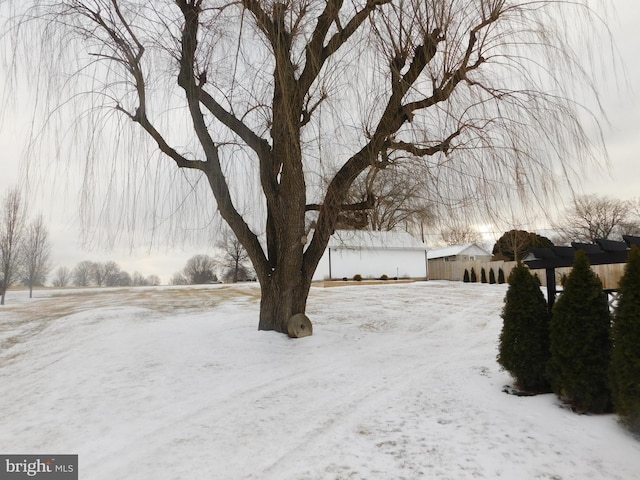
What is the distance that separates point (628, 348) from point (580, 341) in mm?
479

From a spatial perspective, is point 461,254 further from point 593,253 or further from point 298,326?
point 593,253

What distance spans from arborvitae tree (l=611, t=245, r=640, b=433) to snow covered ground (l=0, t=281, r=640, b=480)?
0.70 ft

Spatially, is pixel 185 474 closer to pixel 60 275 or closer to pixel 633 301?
pixel 633 301

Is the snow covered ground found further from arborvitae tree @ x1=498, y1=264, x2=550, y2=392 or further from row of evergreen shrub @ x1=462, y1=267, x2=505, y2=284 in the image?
row of evergreen shrub @ x1=462, y1=267, x2=505, y2=284

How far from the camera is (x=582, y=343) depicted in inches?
127

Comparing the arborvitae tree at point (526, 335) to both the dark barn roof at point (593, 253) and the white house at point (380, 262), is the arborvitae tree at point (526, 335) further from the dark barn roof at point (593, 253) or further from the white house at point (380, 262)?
the white house at point (380, 262)

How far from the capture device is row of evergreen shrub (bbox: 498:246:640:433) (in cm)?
281

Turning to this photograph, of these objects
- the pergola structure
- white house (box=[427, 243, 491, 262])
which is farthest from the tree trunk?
white house (box=[427, 243, 491, 262])

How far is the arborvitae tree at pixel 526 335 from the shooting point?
12.4ft

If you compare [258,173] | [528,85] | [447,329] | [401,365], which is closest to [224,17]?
[258,173]

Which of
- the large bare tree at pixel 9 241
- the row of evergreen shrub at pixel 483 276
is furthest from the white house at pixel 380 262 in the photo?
the large bare tree at pixel 9 241

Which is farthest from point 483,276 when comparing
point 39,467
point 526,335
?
point 39,467

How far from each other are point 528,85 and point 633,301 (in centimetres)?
240

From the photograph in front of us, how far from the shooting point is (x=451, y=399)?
362 cm
